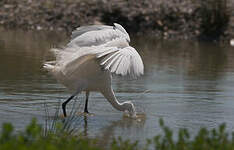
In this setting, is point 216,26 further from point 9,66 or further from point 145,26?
point 9,66

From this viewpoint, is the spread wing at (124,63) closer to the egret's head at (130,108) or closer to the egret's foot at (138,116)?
the egret's head at (130,108)

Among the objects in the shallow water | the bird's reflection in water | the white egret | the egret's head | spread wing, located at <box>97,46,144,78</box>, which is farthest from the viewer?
the egret's head

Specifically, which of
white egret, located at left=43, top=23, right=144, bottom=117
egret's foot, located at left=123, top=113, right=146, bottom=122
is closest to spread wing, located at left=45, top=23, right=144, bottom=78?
white egret, located at left=43, top=23, right=144, bottom=117

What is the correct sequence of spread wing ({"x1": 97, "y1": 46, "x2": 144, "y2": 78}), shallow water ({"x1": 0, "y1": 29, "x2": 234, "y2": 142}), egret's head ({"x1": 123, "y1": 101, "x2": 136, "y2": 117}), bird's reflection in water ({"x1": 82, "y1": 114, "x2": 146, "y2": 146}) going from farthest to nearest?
egret's head ({"x1": 123, "y1": 101, "x2": 136, "y2": 117}) < shallow water ({"x1": 0, "y1": 29, "x2": 234, "y2": 142}) < spread wing ({"x1": 97, "y1": 46, "x2": 144, "y2": 78}) < bird's reflection in water ({"x1": 82, "y1": 114, "x2": 146, "y2": 146})

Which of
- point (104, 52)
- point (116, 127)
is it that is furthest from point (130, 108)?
point (104, 52)

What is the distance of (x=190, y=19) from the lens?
2100cm

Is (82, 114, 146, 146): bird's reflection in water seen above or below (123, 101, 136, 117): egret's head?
below

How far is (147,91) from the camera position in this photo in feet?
37.5

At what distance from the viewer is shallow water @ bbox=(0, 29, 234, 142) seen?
29.7 ft

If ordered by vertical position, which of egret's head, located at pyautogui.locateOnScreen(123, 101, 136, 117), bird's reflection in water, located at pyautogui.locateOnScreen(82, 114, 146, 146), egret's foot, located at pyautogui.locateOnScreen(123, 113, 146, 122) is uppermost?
egret's head, located at pyautogui.locateOnScreen(123, 101, 136, 117)

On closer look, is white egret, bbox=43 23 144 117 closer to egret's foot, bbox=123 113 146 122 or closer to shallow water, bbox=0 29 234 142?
egret's foot, bbox=123 113 146 122

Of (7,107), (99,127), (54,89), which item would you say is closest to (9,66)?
(54,89)

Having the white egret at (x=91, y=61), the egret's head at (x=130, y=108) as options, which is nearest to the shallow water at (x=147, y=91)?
the egret's head at (x=130, y=108)

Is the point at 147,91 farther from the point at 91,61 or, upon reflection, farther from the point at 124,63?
the point at 124,63
